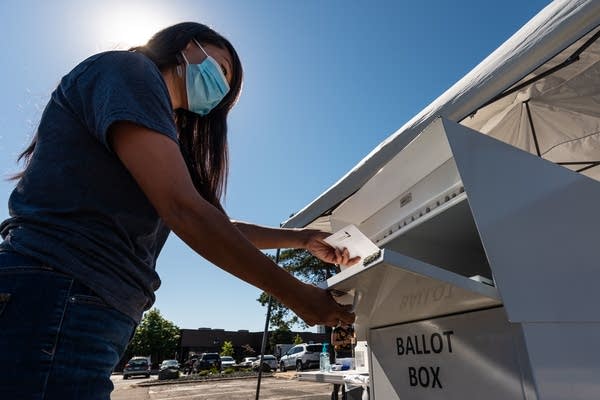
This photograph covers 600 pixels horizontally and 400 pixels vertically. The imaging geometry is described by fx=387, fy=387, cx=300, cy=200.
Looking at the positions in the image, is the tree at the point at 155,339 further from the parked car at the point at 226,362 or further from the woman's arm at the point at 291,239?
the woman's arm at the point at 291,239

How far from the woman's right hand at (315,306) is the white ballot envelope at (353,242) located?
0.92 ft

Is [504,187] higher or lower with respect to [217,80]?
lower

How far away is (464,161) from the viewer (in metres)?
0.95

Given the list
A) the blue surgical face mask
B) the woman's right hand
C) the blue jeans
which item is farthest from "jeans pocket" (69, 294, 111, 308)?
the blue surgical face mask

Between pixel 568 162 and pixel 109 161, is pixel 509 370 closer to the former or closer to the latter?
pixel 109 161

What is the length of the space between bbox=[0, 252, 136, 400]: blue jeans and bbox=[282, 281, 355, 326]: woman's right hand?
0.35m

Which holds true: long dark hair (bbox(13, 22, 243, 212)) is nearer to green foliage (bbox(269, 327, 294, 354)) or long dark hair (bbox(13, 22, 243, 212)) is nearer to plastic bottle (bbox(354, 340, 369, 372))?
plastic bottle (bbox(354, 340, 369, 372))

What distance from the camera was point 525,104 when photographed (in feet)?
7.78

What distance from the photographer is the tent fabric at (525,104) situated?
1.24 m

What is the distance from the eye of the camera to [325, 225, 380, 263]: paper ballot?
114 cm

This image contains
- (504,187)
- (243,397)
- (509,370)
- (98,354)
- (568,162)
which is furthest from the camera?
(243,397)

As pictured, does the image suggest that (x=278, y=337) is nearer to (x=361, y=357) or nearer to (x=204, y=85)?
(x=361, y=357)

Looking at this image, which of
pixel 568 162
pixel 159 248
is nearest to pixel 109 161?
pixel 159 248

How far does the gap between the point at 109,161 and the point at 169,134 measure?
0.47ft
